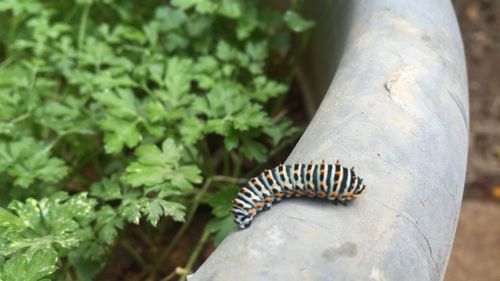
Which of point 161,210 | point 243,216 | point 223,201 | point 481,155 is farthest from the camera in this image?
point 481,155

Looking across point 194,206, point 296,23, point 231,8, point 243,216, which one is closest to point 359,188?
point 243,216

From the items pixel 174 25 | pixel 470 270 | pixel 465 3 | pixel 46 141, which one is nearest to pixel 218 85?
pixel 174 25

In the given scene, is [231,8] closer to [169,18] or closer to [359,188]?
[169,18]

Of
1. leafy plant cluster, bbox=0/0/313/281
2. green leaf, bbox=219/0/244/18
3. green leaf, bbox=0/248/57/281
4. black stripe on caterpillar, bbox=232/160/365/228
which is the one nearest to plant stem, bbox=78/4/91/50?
leafy plant cluster, bbox=0/0/313/281

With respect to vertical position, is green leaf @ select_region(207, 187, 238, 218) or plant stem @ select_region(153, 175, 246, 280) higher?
green leaf @ select_region(207, 187, 238, 218)

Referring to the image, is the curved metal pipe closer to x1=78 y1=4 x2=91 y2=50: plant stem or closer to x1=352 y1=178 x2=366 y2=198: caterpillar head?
x1=352 y1=178 x2=366 y2=198: caterpillar head

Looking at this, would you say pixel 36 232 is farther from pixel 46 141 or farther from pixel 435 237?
pixel 435 237
